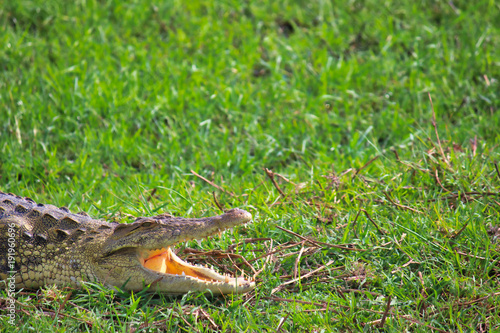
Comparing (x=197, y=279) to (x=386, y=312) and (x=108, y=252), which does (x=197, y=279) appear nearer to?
(x=108, y=252)

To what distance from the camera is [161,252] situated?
3234 mm

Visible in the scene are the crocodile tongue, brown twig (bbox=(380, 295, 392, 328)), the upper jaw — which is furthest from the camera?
the crocodile tongue

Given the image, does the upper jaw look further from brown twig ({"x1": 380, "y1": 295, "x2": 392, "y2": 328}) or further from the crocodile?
brown twig ({"x1": 380, "y1": 295, "x2": 392, "y2": 328})

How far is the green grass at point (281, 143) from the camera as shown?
2.97m

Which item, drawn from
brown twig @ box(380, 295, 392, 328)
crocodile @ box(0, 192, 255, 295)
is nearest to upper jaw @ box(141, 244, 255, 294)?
crocodile @ box(0, 192, 255, 295)

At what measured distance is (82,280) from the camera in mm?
3150

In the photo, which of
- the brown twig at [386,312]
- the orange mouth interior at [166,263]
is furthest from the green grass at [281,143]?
the orange mouth interior at [166,263]

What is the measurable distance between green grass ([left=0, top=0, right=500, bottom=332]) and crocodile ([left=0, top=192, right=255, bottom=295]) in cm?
11

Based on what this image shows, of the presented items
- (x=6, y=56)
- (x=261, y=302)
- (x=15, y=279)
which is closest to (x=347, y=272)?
(x=261, y=302)

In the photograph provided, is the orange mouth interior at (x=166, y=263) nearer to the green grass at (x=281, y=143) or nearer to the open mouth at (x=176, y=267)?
the open mouth at (x=176, y=267)

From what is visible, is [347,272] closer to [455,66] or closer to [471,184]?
[471,184]

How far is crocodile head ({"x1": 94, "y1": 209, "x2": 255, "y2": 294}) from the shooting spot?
297 cm

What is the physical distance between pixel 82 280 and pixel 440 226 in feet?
8.03

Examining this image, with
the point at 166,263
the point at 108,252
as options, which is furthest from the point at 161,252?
the point at 108,252
